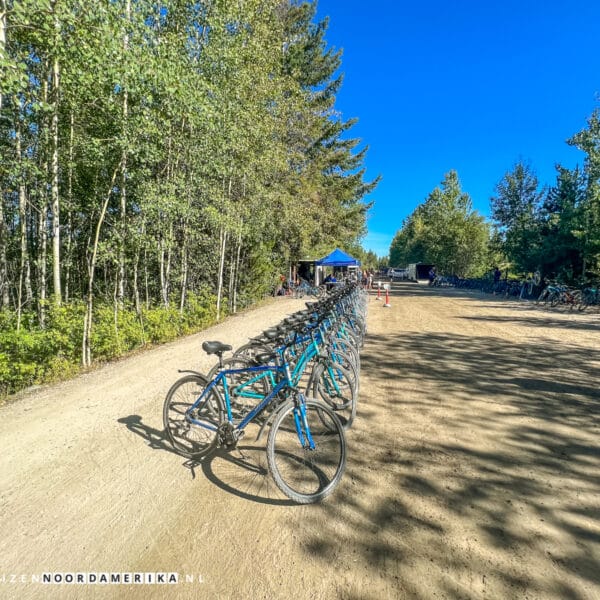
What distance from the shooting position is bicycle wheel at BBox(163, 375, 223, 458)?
2938 mm

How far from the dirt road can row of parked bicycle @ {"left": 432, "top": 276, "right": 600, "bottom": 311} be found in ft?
36.9

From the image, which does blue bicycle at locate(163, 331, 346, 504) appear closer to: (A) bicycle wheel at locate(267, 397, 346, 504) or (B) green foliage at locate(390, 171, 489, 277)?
(A) bicycle wheel at locate(267, 397, 346, 504)

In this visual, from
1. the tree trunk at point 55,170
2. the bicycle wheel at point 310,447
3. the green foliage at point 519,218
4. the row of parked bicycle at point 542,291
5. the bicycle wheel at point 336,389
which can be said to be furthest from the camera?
the green foliage at point 519,218

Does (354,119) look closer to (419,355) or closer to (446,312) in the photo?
(446,312)

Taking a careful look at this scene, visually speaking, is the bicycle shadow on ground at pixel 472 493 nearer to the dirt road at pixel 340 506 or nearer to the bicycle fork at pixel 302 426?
the dirt road at pixel 340 506

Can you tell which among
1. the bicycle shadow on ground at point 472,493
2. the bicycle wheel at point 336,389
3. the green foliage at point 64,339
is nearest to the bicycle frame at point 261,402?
the bicycle shadow on ground at point 472,493

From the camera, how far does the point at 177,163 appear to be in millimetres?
7879

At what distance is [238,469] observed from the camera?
9.21 ft

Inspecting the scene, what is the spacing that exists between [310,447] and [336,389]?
43.5 inches

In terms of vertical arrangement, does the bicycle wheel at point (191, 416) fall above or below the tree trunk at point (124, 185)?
below

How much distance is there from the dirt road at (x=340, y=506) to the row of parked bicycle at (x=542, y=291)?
1125cm

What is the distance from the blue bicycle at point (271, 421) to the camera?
247 cm

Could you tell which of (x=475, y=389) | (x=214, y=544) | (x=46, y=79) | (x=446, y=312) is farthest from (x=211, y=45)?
(x=446, y=312)

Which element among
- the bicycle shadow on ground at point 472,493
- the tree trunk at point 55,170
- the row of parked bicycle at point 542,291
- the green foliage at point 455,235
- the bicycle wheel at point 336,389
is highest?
the green foliage at point 455,235
